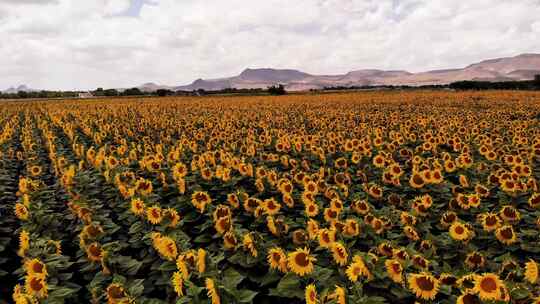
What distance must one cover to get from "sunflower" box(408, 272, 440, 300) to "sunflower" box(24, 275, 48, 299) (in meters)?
3.13

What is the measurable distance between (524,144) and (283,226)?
831 centimetres

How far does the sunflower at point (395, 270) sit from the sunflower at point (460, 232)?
1.37 meters

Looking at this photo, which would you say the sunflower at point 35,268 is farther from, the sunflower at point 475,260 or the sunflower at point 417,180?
the sunflower at point 417,180

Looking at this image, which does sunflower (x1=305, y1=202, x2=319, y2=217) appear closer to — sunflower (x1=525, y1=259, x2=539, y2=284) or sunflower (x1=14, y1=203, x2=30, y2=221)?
sunflower (x1=525, y1=259, x2=539, y2=284)

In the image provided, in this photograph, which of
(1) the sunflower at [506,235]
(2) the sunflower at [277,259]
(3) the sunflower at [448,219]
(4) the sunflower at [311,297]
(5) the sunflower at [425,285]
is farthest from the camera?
(3) the sunflower at [448,219]

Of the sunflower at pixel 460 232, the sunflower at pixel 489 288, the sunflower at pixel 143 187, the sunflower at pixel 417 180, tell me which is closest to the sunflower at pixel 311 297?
the sunflower at pixel 489 288

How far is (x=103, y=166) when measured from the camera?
795 cm

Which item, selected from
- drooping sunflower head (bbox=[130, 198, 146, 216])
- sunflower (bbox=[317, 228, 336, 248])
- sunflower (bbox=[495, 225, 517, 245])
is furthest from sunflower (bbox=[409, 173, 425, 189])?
drooping sunflower head (bbox=[130, 198, 146, 216])

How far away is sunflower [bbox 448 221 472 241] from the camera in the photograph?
14.0 feet

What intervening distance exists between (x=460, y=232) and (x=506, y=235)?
63 cm

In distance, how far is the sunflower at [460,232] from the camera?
4266 millimetres

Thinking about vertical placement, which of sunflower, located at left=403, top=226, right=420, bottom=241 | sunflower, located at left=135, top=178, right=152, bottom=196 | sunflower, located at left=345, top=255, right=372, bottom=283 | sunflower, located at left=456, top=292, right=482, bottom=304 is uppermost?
A: sunflower, located at left=135, top=178, right=152, bottom=196

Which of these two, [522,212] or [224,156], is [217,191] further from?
[522,212]

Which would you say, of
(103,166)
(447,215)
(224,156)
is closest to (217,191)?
(224,156)
